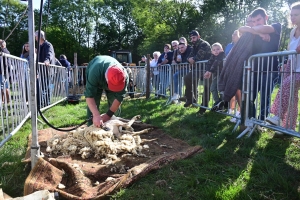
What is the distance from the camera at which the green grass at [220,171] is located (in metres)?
2.51

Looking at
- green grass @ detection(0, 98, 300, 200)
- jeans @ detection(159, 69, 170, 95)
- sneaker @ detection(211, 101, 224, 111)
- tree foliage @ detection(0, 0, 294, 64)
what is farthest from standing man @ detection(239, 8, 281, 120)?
tree foliage @ detection(0, 0, 294, 64)

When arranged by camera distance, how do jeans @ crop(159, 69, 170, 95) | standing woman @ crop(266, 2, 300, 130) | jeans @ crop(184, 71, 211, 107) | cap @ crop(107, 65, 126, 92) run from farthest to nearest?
jeans @ crop(159, 69, 170, 95)
jeans @ crop(184, 71, 211, 107)
standing woman @ crop(266, 2, 300, 130)
cap @ crop(107, 65, 126, 92)

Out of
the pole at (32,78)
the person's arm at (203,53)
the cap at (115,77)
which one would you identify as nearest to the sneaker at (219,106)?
the person's arm at (203,53)

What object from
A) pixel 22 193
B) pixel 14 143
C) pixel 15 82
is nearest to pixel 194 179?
pixel 22 193

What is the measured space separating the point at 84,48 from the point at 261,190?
37.1 m

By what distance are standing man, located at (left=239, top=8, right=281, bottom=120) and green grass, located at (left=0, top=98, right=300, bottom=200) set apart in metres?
0.61

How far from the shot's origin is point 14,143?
4137 millimetres

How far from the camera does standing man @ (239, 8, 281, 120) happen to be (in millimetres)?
3877

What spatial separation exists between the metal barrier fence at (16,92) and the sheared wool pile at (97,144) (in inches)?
26.8

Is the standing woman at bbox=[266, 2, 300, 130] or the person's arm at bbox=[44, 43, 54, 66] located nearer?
the standing woman at bbox=[266, 2, 300, 130]

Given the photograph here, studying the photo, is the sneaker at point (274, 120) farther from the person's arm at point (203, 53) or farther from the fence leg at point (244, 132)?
the person's arm at point (203, 53)

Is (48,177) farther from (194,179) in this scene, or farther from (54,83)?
(54,83)

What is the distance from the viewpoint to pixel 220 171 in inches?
117

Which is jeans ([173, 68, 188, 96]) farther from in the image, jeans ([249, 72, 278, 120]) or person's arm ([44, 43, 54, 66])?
person's arm ([44, 43, 54, 66])
